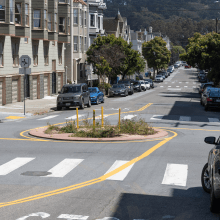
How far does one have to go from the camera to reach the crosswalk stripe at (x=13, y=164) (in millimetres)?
11727

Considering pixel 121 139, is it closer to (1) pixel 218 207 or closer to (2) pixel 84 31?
(1) pixel 218 207

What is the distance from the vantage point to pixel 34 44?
41.6 metres

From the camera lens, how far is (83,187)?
992 centimetres

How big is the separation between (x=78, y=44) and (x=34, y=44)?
51.7ft

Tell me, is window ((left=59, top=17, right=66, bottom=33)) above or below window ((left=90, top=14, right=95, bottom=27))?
below

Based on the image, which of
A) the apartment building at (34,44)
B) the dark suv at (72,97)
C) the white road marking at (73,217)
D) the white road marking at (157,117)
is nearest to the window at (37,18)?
the apartment building at (34,44)

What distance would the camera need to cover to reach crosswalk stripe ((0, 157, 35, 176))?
38.5ft

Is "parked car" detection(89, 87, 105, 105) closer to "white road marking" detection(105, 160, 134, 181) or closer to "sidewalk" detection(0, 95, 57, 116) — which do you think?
"sidewalk" detection(0, 95, 57, 116)

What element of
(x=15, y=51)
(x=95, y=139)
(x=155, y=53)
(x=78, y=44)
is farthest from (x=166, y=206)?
(x=155, y=53)

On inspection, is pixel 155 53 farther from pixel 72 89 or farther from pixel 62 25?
pixel 72 89

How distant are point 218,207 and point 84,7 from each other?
5421 cm

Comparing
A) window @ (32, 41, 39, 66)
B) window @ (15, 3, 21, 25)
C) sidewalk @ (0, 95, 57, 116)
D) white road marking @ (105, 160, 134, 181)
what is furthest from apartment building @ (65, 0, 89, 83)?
white road marking @ (105, 160, 134, 181)

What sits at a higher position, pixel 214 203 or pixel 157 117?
pixel 214 203

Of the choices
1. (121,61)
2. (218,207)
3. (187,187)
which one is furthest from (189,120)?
(121,61)
